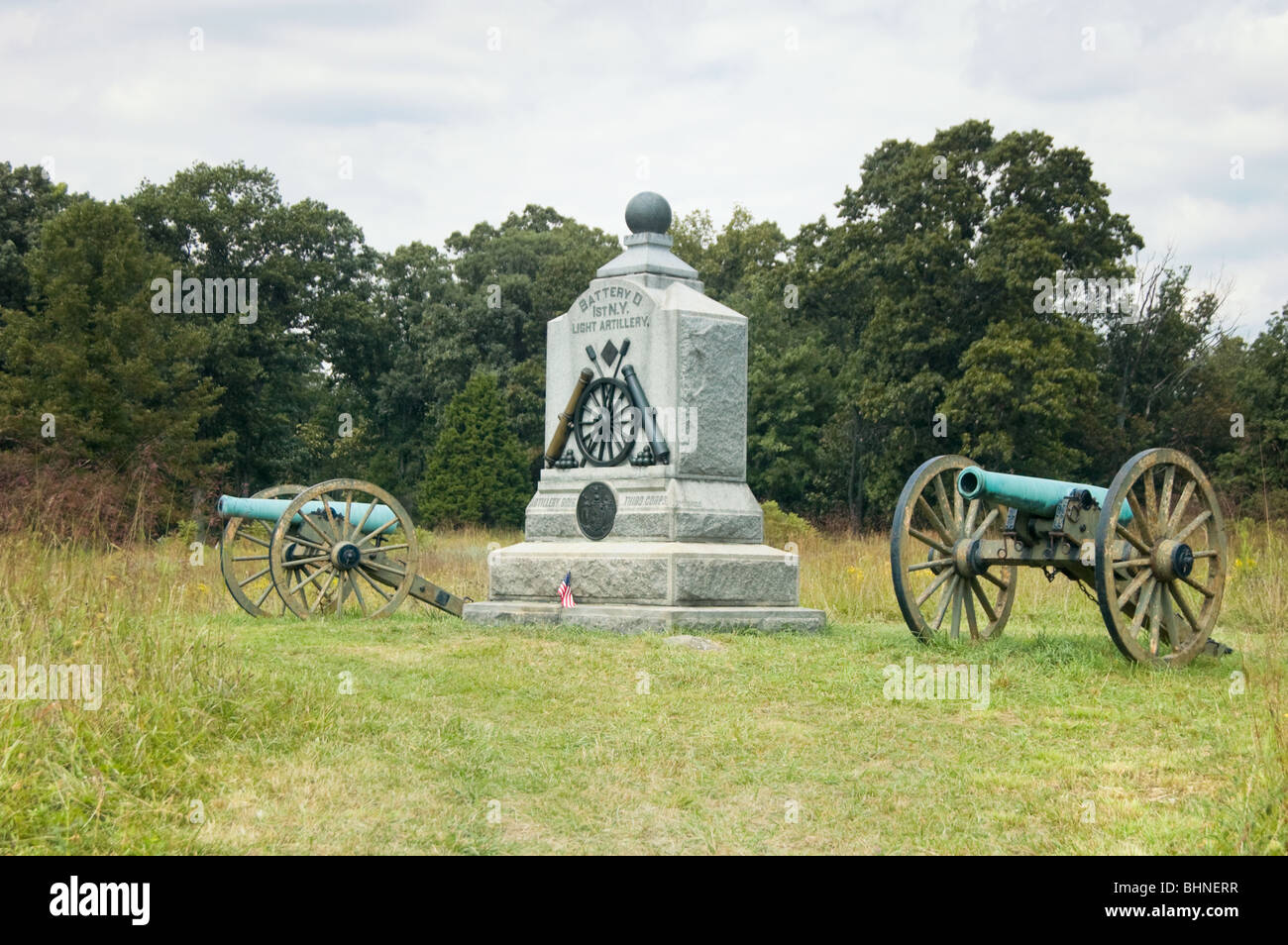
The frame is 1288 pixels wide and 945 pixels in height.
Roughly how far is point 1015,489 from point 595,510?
4445 millimetres

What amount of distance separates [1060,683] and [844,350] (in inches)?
1301

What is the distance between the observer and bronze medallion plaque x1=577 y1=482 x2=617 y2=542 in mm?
12273

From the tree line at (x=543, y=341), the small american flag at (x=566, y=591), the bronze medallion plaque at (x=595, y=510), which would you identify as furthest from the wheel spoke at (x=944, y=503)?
the tree line at (x=543, y=341)

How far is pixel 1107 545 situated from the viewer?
27.6ft

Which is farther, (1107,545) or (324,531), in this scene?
(324,531)

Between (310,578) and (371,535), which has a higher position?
(371,535)

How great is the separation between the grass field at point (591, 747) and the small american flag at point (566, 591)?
91.4 inches

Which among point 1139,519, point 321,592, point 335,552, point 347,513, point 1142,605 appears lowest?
point 321,592

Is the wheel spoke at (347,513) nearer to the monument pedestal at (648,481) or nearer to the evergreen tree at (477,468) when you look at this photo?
the monument pedestal at (648,481)

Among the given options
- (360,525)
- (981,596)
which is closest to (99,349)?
(360,525)

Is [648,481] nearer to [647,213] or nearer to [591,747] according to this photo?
[647,213]

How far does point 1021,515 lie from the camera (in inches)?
367

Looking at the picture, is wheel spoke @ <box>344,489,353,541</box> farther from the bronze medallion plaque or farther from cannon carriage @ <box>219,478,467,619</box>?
the bronze medallion plaque
